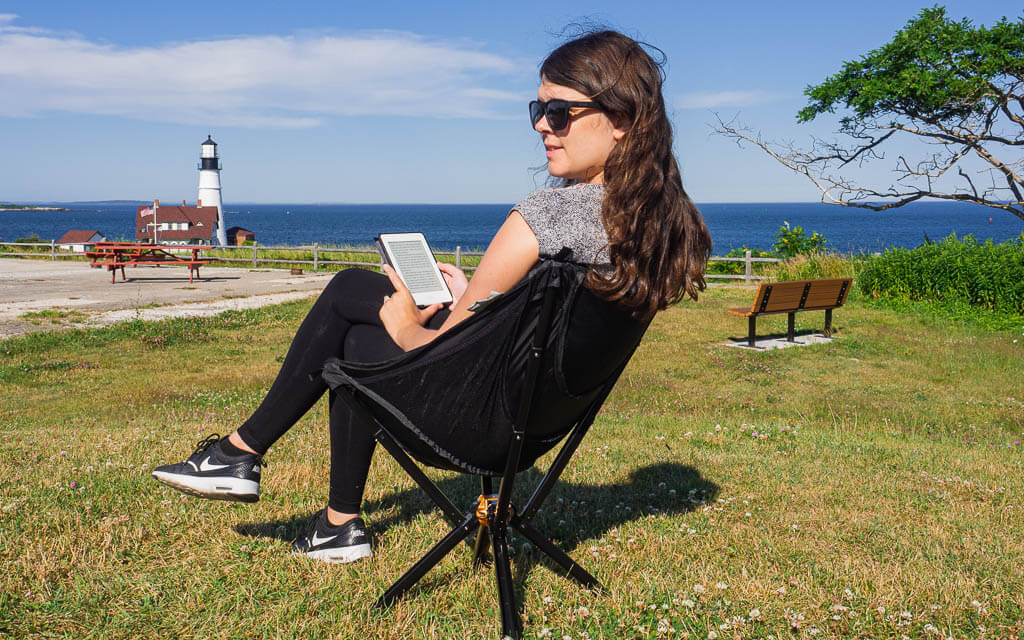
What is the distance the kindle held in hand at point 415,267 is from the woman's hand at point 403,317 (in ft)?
0.16

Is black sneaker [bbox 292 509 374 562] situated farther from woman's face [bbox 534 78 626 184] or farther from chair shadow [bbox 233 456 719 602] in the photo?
woman's face [bbox 534 78 626 184]

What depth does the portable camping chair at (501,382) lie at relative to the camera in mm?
2127

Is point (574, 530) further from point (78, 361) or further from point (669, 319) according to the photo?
point (669, 319)

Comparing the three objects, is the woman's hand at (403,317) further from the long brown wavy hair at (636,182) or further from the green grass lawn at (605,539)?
the green grass lawn at (605,539)

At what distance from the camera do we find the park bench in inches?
435

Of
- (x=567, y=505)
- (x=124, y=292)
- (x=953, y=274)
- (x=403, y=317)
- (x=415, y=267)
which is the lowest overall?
(x=124, y=292)

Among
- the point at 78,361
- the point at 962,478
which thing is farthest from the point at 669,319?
the point at 962,478

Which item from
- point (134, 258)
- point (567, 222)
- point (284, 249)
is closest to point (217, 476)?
point (567, 222)

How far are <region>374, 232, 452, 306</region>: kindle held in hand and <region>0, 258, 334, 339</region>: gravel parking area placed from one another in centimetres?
1116

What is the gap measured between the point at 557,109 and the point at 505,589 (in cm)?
135

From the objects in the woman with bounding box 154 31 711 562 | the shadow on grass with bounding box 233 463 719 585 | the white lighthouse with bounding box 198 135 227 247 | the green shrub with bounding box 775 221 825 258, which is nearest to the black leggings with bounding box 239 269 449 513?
the woman with bounding box 154 31 711 562

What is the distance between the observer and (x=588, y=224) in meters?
2.13

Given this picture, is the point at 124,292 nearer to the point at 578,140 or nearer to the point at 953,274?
the point at 953,274

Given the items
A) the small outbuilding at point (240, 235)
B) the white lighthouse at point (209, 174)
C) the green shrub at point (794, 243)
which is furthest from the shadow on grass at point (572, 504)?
the small outbuilding at point (240, 235)
